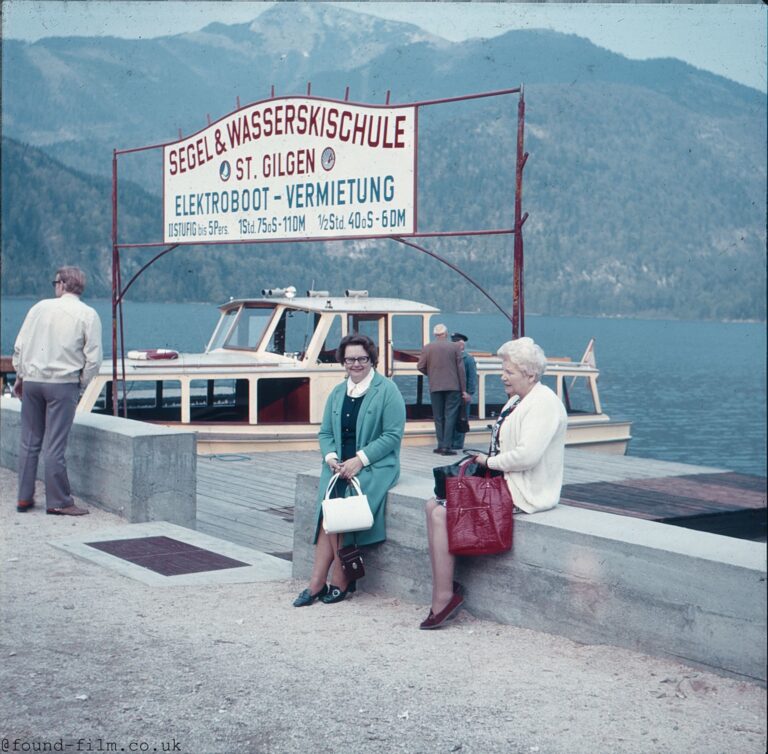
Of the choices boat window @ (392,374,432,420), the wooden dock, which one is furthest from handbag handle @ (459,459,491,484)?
boat window @ (392,374,432,420)

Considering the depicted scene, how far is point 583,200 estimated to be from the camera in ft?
591

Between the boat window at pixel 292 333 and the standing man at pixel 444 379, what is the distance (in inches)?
115

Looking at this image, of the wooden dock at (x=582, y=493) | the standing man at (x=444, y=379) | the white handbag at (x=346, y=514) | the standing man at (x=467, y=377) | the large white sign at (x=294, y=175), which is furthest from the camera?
the standing man at (x=467, y=377)

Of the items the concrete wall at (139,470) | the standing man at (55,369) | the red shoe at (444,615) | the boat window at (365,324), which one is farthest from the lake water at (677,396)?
the red shoe at (444,615)

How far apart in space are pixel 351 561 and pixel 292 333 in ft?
40.5

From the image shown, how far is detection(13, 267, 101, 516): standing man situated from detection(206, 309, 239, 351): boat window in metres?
10.8

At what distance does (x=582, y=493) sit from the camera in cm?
1271

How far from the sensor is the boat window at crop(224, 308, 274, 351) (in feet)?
61.9

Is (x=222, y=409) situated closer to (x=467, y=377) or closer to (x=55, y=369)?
(x=467, y=377)

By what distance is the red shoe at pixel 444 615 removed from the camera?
5.71m

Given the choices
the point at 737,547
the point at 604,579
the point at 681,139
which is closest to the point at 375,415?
the point at 604,579

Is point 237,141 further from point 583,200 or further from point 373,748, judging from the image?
point 583,200

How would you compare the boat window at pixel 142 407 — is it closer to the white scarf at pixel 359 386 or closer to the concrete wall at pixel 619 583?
the white scarf at pixel 359 386

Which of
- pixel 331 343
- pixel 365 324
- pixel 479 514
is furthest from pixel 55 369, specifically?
pixel 365 324
